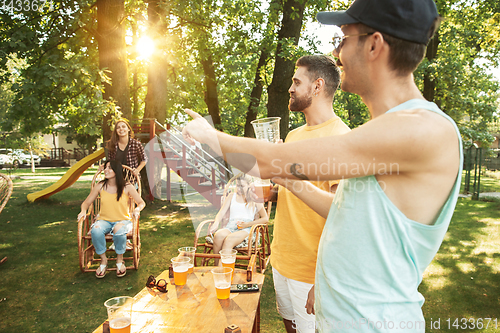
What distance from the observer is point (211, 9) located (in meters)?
10.4

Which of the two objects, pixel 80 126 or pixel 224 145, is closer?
pixel 224 145

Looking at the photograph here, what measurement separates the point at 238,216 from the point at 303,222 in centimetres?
303

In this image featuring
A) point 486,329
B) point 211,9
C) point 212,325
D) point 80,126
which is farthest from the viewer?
point 211,9

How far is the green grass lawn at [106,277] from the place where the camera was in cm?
371

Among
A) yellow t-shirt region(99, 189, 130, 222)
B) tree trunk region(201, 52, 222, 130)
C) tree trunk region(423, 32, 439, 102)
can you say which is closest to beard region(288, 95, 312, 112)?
yellow t-shirt region(99, 189, 130, 222)

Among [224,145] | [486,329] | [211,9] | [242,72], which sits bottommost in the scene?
[486,329]

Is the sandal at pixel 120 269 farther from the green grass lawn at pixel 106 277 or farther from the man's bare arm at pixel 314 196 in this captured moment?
the man's bare arm at pixel 314 196

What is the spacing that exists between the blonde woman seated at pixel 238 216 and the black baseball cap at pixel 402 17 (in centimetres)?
371

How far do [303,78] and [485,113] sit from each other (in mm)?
15709

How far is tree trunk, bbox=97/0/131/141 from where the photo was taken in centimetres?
839

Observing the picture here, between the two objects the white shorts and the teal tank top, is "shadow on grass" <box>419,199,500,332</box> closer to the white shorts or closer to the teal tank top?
the white shorts

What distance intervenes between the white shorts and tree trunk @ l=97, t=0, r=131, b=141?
7.59m

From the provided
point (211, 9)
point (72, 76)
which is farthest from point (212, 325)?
point (211, 9)

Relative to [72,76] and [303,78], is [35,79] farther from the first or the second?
[303,78]
